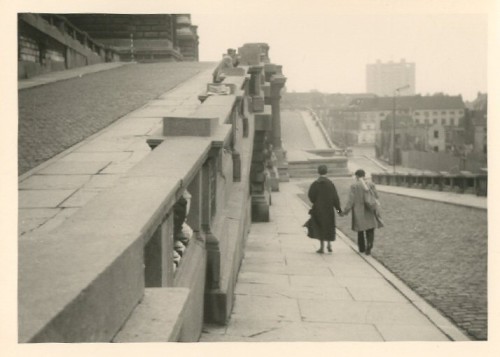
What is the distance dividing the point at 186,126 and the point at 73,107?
24.5ft

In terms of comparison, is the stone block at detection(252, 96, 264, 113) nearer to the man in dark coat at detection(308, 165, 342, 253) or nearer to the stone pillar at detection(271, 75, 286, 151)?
the man in dark coat at detection(308, 165, 342, 253)

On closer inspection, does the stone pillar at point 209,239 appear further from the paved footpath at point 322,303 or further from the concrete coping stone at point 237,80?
the concrete coping stone at point 237,80

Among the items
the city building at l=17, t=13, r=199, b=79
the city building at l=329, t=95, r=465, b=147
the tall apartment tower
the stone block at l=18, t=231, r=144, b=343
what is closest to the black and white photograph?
the stone block at l=18, t=231, r=144, b=343

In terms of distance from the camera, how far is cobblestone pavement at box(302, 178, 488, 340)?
6766mm

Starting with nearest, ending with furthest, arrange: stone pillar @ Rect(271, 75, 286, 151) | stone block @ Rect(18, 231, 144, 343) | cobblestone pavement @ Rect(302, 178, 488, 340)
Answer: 1. stone block @ Rect(18, 231, 144, 343)
2. cobblestone pavement @ Rect(302, 178, 488, 340)
3. stone pillar @ Rect(271, 75, 286, 151)

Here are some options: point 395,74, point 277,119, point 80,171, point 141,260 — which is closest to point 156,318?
point 141,260

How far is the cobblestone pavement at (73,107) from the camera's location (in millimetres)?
8461

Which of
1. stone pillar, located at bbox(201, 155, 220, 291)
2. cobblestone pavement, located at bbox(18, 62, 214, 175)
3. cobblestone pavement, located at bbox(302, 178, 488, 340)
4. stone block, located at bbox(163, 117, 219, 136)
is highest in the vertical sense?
cobblestone pavement, located at bbox(18, 62, 214, 175)

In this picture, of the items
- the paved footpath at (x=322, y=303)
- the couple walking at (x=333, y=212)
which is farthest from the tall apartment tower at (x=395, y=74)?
the paved footpath at (x=322, y=303)

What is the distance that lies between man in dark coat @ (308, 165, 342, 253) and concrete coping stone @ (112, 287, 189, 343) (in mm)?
7218

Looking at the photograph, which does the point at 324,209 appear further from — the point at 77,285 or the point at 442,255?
the point at 77,285

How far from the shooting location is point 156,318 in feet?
9.64

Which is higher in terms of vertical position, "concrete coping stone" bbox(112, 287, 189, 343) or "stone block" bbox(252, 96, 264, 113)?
"stone block" bbox(252, 96, 264, 113)
